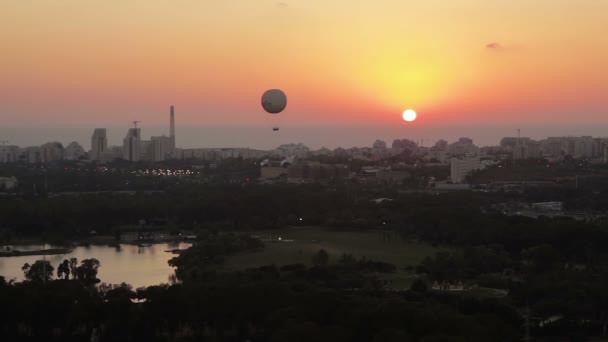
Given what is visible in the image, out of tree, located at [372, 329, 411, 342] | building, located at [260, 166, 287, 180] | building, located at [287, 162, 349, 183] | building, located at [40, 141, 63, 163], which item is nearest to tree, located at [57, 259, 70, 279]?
tree, located at [372, 329, 411, 342]

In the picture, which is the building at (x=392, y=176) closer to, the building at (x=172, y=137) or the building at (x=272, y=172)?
the building at (x=272, y=172)

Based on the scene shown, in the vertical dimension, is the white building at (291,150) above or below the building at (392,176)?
above

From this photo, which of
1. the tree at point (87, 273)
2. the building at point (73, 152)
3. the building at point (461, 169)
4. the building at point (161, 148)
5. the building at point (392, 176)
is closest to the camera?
the tree at point (87, 273)

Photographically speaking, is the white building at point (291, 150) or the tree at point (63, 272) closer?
the tree at point (63, 272)

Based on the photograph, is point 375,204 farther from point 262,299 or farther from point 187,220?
point 262,299

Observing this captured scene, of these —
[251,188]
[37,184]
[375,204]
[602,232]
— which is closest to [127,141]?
[37,184]

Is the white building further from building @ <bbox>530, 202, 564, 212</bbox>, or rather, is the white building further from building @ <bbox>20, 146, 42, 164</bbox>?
building @ <bbox>530, 202, 564, 212</bbox>

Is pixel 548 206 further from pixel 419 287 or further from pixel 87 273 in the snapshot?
pixel 87 273

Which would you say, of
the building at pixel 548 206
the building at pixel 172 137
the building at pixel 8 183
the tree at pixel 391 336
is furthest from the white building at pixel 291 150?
the tree at pixel 391 336

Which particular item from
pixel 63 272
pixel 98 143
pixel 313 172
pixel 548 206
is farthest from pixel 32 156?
pixel 63 272
